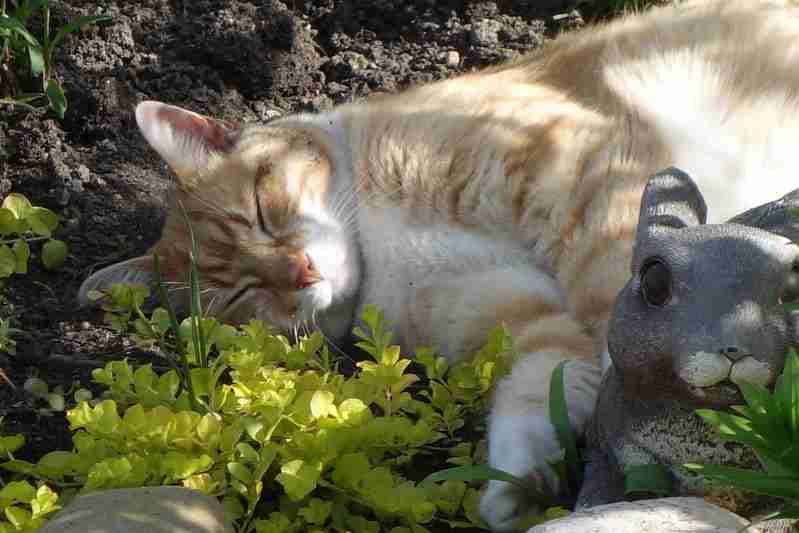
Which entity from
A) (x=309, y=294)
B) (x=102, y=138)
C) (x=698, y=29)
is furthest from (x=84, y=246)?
(x=698, y=29)

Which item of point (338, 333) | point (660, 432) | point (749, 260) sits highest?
point (749, 260)

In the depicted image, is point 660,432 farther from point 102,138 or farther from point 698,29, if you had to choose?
point 102,138

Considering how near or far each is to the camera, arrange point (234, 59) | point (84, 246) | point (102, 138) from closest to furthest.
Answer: point (84, 246) < point (102, 138) < point (234, 59)

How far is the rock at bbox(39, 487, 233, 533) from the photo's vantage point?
1949 mm

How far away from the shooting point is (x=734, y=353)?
1.72 m

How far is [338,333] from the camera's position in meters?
3.33

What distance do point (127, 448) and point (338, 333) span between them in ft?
3.85

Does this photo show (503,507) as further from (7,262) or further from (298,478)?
(7,262)

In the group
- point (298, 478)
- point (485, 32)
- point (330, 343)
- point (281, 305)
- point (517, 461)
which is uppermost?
point (485, 32)

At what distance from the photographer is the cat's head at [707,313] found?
1.73 meters

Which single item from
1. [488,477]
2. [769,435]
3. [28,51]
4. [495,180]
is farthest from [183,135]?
[769,435]

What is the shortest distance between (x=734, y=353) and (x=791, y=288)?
0.18 meters

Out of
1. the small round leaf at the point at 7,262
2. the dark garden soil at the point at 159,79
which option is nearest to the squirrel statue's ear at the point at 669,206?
the dark garden soil at the point at 159,79

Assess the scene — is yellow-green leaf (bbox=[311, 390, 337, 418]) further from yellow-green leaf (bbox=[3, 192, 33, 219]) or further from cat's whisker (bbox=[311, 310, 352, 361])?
yellow-green leaf (bbox=[3, 192, 33, 219])
